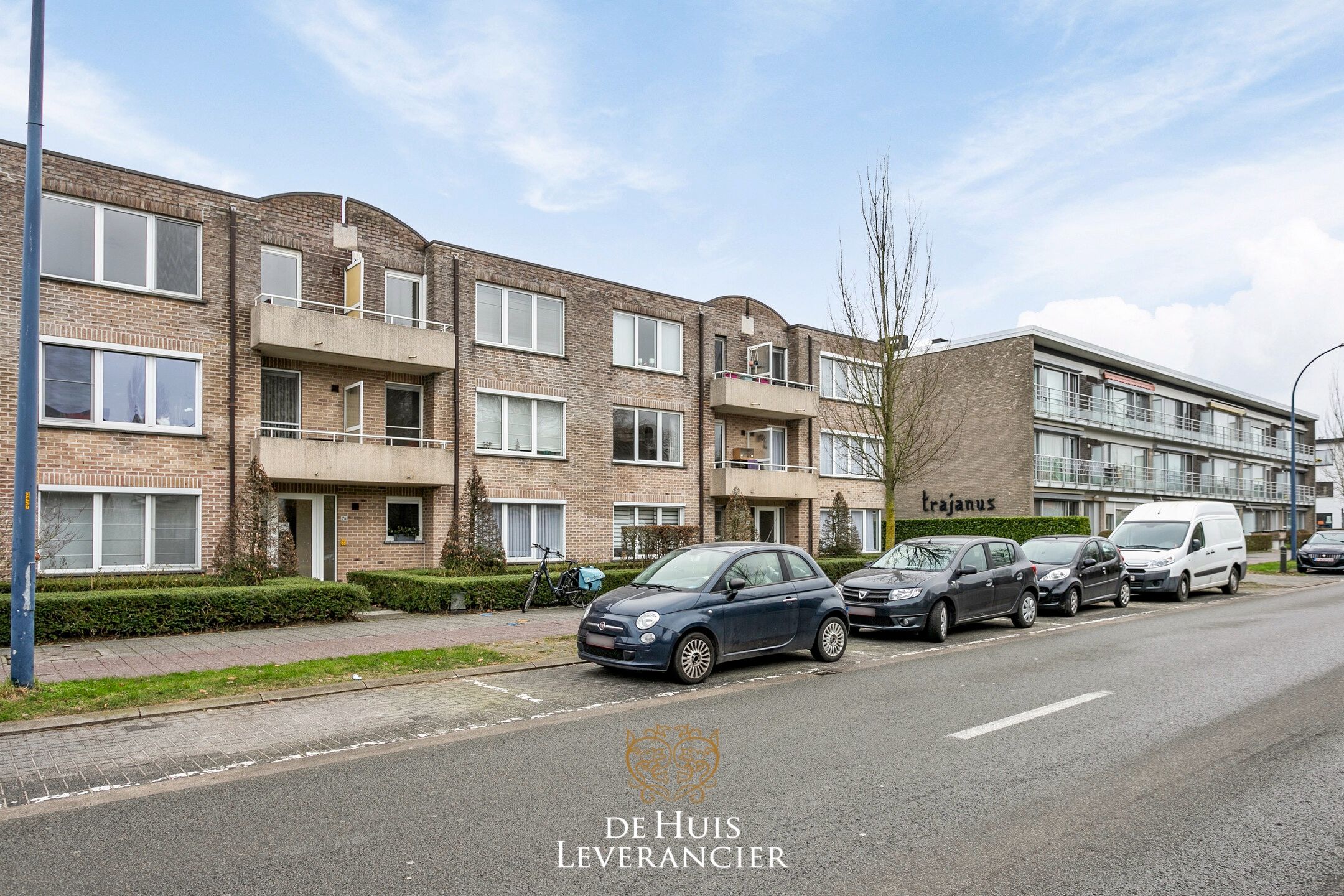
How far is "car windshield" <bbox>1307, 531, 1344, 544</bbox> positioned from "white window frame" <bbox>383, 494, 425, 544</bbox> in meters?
32.3

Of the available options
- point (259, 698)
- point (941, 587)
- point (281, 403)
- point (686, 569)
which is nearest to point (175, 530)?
point (281, 403)

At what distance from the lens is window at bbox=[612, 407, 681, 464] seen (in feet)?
83.7

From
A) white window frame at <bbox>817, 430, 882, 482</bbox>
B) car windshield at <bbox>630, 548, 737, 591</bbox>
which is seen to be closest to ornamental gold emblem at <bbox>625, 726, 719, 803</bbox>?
car windshield at <bbox>630, 548, 737, 591</bbox>

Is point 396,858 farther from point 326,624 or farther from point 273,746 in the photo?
point 326,624

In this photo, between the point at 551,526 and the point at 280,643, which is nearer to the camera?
the point at 280,643

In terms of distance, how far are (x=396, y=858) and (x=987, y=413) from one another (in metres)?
38.6

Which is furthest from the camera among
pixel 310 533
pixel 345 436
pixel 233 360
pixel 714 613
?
pixel 345 436

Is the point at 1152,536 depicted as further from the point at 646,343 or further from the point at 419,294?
the point at 419,294

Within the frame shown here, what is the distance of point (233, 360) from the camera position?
1852 centimetres

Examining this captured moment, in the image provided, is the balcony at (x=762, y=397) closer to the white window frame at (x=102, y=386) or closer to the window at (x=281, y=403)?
the window at (x=281, y=403)

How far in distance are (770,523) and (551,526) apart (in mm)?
9497

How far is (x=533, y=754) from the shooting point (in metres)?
6.83

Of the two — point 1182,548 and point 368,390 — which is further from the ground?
point 368,390

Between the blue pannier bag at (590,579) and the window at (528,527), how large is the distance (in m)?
4.60
